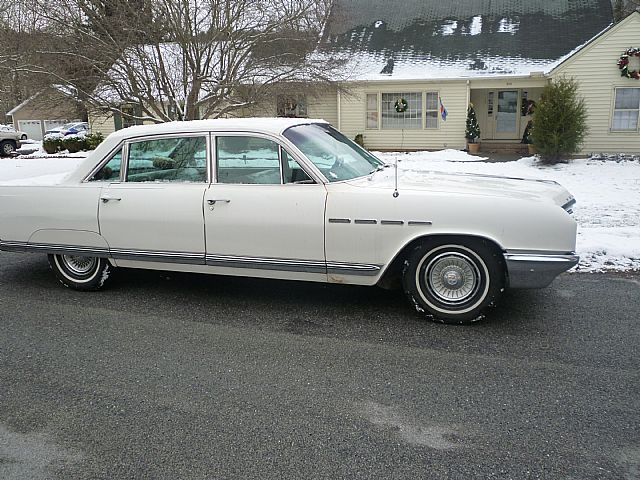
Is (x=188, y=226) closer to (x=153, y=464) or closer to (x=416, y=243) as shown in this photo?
(x=416, y=243)

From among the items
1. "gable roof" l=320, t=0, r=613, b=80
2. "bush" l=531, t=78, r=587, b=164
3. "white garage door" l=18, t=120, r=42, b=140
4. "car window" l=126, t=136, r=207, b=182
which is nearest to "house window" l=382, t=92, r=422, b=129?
"gable roof" l=320, t=0, r=613, b=80

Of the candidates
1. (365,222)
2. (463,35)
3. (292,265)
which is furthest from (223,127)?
(463,35)

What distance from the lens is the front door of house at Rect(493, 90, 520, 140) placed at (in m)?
21.8

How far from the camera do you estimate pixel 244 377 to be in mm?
3754

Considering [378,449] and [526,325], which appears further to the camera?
[526,325]

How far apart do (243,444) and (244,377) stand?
2.60 ft

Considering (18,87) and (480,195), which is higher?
(18,87)

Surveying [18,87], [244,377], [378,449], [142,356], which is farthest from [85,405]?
[18,87]

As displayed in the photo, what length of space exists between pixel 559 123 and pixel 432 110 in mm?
5814

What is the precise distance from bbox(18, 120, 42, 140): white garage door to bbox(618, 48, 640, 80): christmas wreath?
40657 millimetres

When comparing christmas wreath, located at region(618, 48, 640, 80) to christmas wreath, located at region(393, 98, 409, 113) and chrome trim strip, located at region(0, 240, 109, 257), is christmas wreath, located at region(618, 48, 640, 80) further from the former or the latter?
chrome trim strip, located at region(0, 240, 109, 257)

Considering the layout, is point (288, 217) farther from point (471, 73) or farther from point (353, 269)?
point (471, 73)

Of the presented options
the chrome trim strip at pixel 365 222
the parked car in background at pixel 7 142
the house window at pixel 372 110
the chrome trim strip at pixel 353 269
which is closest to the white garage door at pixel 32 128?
the parked car in background at pixel 7 142

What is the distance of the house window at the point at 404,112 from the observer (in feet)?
69.6
